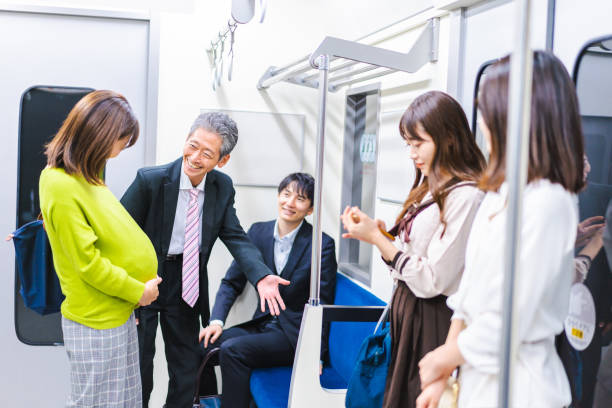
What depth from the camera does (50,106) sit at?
3348 millimetres

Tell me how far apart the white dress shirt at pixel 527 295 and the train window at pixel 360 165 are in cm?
187

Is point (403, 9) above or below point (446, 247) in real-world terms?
above

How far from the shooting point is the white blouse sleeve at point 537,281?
108 cm

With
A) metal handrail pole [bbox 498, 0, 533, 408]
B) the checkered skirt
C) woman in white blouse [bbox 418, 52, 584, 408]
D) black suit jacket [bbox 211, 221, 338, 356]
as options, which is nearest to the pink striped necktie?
black suit jacket [bbox 211, 221, 338, 356]

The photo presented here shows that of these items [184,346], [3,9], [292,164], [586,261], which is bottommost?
[184,346]

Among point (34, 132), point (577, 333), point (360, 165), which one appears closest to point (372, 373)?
point (577, 333)

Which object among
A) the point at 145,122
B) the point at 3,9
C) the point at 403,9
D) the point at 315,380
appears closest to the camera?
the point at 315,380

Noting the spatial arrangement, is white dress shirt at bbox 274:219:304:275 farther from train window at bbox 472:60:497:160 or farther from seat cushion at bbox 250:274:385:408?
train window at bbox 472:60:497:160

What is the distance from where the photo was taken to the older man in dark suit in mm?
2748

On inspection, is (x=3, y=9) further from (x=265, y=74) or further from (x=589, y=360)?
(x=589, y=360)

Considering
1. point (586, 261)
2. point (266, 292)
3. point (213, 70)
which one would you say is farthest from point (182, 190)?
point (586, 261)

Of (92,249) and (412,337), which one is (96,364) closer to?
(92,249)

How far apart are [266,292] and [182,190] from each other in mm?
635

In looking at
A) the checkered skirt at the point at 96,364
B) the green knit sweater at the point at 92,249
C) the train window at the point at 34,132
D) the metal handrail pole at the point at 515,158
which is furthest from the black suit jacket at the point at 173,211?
the metal handrail pole at the point at 515,158
